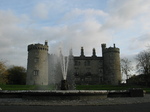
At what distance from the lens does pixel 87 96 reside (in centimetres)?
1262

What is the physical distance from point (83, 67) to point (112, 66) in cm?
1049

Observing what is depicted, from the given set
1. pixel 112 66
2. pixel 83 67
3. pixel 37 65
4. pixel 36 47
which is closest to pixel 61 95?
pixel 37 65

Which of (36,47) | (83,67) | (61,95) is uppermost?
(36,47)

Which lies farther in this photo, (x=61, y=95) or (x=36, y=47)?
(x=36, y=47)

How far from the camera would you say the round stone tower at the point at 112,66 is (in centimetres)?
5862

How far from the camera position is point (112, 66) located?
58.9 metres

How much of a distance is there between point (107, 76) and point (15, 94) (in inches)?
1844

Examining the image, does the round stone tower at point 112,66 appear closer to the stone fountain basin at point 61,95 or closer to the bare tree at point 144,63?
the bare tree at point 144,63

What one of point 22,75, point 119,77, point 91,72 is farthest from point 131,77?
point 22,75

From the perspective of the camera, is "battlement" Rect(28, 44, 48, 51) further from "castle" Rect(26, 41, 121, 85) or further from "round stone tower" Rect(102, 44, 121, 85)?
"round stone tower" Rect(102, 44, 121, 85)

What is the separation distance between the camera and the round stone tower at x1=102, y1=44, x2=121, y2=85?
2308 inches

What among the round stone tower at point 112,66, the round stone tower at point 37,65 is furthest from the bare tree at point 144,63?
the round stone tower at point 37,65

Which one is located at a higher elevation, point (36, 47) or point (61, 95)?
point (36, 47)

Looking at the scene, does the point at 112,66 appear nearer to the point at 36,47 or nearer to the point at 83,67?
the point at 83,67
